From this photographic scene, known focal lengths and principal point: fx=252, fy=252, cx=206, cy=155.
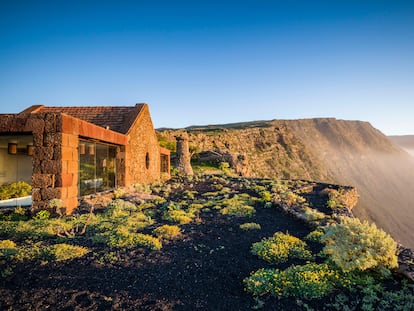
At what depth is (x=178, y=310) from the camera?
396 centimetres

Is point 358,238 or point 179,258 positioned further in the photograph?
point 179,258

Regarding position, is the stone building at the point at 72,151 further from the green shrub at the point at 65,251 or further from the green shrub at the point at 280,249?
the green shrub at the point at 280,249

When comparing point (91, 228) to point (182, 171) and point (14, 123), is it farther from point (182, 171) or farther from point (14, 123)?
point (182, 171)

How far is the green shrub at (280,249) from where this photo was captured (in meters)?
5.88

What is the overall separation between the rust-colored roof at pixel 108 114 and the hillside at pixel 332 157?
2151 centimetres

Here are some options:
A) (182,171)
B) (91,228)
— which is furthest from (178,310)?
(182,171)

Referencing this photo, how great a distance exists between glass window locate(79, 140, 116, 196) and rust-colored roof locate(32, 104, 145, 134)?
8.62 feet

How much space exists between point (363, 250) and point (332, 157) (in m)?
118

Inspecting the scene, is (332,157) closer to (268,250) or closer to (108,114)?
(108,114)

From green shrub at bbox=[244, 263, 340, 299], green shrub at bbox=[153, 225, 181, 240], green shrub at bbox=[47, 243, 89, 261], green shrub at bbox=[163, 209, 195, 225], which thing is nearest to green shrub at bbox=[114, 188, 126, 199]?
green shrub at bbox=[163, 209, 195, 225]

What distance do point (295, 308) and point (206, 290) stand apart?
1.52 metres

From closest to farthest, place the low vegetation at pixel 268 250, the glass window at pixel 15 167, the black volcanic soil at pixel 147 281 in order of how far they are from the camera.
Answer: the black volcanic soil at pixel 147 281 < the low vegetation at pixel 268 250 < the glass window at pixel 15 167

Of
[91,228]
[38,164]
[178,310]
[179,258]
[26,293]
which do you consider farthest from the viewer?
[38,164]

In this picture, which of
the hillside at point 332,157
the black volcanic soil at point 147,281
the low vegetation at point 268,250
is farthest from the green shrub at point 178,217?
the hillside at point 332,157
